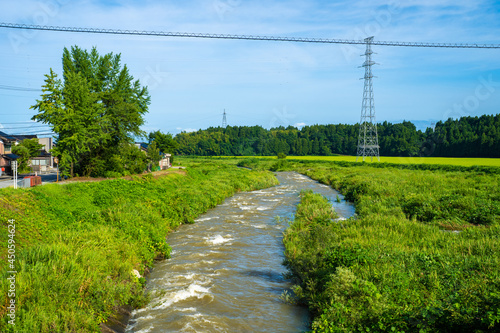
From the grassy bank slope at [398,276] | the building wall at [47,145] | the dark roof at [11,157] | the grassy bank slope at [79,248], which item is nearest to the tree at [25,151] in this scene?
the dark roof at [11,157]

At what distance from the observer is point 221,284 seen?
43.5 feet

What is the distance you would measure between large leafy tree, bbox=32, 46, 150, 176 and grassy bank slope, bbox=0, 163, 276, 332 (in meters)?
10.4

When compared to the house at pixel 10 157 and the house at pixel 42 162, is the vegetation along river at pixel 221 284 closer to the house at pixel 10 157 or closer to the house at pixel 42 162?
the house at pixel 10 157

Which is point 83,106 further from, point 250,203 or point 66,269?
point 66,269

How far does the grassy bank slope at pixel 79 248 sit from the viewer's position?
808cm

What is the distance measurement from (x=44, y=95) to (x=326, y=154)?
13410 centimetres

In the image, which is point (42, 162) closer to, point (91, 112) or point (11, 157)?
point (11, 157)

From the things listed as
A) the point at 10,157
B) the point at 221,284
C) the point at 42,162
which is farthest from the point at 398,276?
the point at 42,162

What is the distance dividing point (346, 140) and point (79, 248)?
509ft

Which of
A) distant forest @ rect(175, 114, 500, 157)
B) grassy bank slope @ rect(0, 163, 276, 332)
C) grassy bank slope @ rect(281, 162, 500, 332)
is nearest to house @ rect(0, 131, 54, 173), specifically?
grassy bank slope @ rect(0, 163, 276, 332)

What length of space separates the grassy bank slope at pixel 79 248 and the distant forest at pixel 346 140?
98142 millimetres

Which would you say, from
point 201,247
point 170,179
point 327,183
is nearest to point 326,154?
point 327,183

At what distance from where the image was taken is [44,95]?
110 feet

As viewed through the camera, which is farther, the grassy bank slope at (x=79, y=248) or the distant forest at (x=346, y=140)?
the distant forest at (x=346, y=140)
